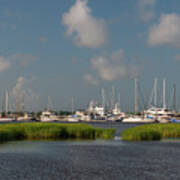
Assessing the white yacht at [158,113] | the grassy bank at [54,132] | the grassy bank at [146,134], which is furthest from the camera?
the white yacht at [158,113]

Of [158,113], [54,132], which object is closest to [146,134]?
[54,132]

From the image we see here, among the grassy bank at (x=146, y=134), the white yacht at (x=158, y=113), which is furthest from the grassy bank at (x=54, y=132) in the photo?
the white yacht at (x=158, y=113)

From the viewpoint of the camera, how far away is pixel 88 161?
39469mm

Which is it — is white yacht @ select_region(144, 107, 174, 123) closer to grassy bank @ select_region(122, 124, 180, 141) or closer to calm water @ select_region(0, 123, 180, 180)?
grassy bank @ select_region(122, 124, 180, 141)

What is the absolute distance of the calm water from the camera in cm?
3145

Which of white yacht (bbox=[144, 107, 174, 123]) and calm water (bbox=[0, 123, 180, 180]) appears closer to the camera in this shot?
calm water (bbox=[0, 123, 180, 180])

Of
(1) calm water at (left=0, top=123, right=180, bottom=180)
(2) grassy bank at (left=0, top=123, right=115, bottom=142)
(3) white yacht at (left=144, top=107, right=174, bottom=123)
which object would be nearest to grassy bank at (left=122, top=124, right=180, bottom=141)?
(2) grassy bank at (left=0, top=123, right=115, bottom=142)

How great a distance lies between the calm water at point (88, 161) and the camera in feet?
103

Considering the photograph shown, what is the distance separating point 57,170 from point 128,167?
688 centimetres

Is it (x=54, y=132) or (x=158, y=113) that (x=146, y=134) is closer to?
(x=54, y=132)

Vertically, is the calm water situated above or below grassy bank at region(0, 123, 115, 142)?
below

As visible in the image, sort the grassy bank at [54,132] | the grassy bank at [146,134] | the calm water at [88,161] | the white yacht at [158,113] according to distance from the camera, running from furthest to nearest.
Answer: the white yacht at [158,113]
the grassy bank at [54,132]
the grassy bank at [146,134]
the calm water at [88,161]

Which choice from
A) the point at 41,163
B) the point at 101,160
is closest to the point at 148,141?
the point at 101,160

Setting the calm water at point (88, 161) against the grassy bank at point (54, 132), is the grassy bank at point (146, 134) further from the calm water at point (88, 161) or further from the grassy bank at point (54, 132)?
the calm water at point (88, 161)
